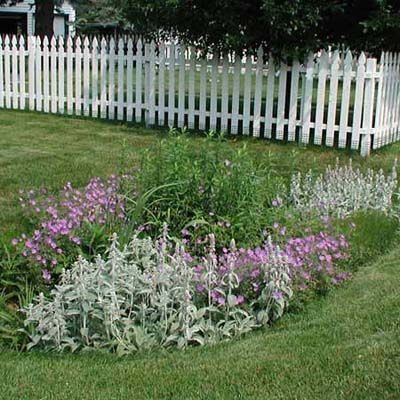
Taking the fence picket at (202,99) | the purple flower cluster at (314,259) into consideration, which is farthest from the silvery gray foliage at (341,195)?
the fence picket at (202,99)

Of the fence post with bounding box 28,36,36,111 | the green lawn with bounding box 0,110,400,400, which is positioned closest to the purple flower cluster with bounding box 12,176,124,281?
the green lawn with bounding box 0,110,400,400

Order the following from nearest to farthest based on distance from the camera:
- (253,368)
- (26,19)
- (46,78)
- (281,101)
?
(253,368) < (281,101) < (46,78) < (26,19)

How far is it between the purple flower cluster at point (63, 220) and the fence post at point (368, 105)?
5.19 meters

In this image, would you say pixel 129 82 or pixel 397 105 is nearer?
pixel 397 105

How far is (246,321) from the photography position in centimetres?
425

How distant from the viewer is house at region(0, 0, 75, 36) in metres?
45.3

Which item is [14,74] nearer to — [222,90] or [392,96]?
[222,90]

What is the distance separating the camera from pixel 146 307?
13.6 ft

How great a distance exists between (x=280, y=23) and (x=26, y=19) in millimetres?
39165

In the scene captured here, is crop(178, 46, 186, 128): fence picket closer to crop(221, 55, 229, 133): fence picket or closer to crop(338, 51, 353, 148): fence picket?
crop(221, 55, 229, 133): fence picket

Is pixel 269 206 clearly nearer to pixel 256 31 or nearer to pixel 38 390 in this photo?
pixel 38 390

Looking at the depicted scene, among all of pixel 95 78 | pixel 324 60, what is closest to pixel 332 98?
pixel 324 60

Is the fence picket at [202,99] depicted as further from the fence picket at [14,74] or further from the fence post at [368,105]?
the fence picket at [14,74]

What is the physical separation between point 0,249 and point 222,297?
5.43ft
